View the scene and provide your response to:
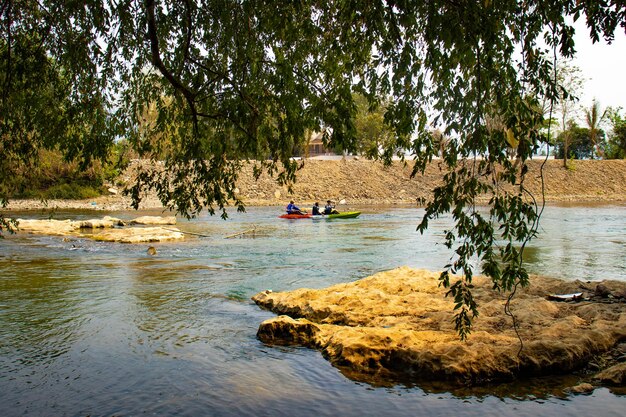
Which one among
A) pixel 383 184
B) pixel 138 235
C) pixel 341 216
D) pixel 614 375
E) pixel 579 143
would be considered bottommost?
pixel 614 375

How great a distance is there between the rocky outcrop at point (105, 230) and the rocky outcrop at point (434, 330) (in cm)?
1209

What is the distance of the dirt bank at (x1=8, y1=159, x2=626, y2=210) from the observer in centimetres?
5209

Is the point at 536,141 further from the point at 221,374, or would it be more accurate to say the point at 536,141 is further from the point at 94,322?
the point at 94,322

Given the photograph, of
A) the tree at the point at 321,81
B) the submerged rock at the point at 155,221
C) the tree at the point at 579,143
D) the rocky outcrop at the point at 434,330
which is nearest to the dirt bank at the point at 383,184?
the tree at the point at 579,143

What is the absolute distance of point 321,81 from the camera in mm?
7199

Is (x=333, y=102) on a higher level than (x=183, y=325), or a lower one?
higher

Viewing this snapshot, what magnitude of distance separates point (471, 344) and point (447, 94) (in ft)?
11.1

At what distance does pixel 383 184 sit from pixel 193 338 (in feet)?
159

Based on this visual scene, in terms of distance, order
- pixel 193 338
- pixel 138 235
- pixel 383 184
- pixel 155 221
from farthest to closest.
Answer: pixel 383 184
pixel 155 221
pixel 138 235
pixel 193 338

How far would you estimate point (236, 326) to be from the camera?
9.88m

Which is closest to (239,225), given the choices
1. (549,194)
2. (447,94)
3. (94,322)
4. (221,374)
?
(94,322)

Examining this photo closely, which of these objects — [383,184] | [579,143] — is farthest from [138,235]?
[579,143]

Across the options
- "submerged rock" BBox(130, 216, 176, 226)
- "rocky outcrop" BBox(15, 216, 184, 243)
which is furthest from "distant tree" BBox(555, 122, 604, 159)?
"rocky outcrop" BBox(15, 216, 184, 243)

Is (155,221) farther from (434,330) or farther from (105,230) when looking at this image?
(434,330)
